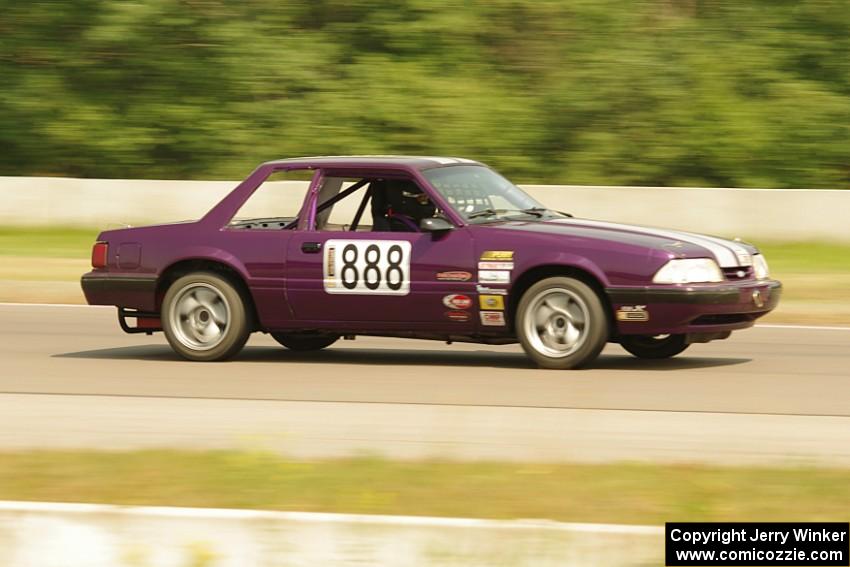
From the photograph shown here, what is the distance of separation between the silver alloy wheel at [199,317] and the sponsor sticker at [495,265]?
1.98 metres

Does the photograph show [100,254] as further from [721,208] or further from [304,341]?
[721,208]

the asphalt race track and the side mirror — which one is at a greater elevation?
the side mirror

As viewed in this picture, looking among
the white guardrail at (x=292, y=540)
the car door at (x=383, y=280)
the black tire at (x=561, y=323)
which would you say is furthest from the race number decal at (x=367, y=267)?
the white guardrail at (x=292, y=540)

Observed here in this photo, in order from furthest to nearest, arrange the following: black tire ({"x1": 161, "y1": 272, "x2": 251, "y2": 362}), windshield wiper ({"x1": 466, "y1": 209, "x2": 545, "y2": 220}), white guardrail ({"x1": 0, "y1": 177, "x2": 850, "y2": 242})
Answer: white guardrail ({"x1": 0, "y1": 177, "x2": 850, "y2": 242}) → black tire ({"x1": 161, "y1": 272, "x2": 251, "y2": 362}) → windshield wiper ({"x1": 466, "y1": 209, "x2": 545, "y2": 220})

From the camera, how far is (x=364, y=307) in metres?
10.4

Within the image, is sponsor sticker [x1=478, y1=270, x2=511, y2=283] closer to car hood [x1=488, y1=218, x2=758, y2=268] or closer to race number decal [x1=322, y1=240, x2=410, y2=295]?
car hood [x1=488, y1=218, x2=758, y2=268]

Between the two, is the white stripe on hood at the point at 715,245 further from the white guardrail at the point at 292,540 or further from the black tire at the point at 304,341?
the white guardrail at the point at 292,540

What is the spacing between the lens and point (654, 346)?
10898mm

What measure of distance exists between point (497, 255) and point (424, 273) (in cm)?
54

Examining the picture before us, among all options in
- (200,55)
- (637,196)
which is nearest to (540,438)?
(637,196)

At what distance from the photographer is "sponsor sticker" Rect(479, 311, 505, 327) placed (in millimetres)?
10125

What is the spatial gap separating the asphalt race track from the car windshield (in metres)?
1.09

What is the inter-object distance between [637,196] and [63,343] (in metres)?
10.2

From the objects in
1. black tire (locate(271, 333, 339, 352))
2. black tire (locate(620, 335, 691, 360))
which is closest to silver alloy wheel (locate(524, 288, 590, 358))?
black tire (locate(620, 335, 691, 360))
